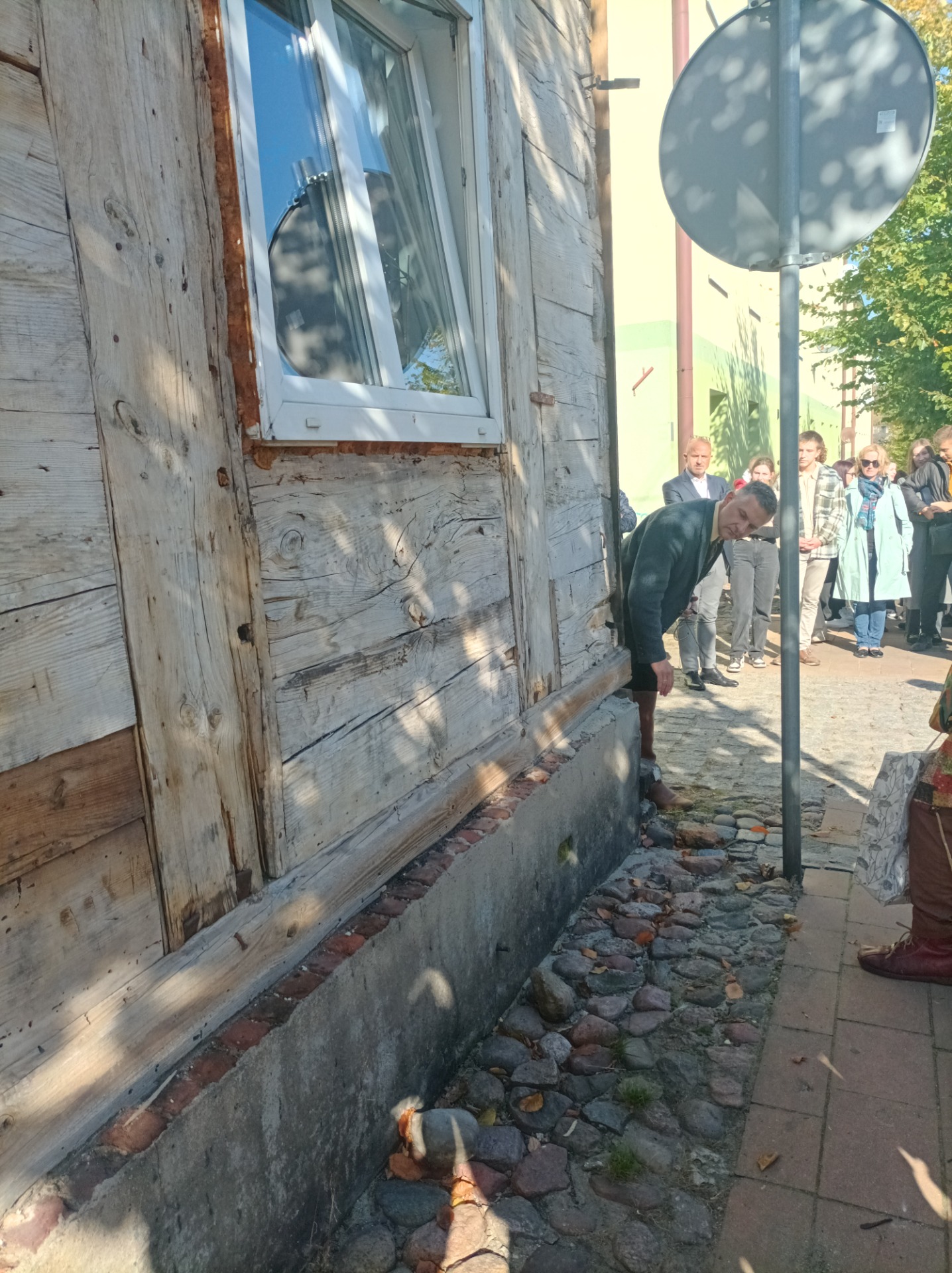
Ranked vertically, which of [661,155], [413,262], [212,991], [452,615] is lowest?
[212,991]

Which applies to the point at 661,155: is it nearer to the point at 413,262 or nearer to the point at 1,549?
the point at 413,262

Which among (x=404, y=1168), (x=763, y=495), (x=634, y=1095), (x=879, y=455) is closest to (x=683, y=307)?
(x=879, y=455)

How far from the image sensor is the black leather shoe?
320 inches

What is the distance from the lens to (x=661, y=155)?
3.70m

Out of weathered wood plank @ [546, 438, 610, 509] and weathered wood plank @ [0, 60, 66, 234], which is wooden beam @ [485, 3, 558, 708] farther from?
weathered wood plank @ [0, 60, 66, 234]

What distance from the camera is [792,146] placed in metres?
3.49

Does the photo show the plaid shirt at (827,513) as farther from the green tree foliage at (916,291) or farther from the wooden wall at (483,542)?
the green tree foliage at (916,291)

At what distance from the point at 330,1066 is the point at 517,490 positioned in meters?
1.98

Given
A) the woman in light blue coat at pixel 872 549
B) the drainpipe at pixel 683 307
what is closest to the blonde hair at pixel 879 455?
the woman in light blue coat at pixel 872 549

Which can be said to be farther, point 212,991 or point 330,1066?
point 330,1066

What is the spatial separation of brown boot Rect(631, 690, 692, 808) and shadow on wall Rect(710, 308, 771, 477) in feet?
33.3

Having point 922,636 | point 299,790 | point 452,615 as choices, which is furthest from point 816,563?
point 299,790

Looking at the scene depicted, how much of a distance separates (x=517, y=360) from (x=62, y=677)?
88.5 inches

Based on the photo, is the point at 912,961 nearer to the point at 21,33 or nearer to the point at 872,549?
the point at 21,33
